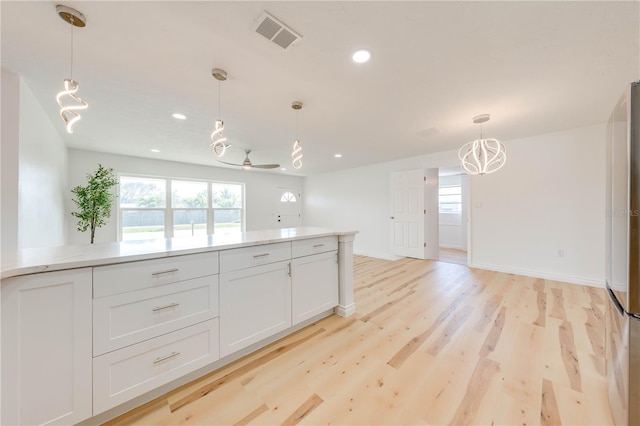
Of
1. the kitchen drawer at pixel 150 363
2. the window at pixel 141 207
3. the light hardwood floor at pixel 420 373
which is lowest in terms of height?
the light hardwood floor at pixel 420 373

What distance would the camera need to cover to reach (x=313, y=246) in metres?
2.29

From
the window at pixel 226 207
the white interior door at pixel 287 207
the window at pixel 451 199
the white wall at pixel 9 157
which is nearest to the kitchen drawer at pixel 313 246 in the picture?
the white wall at pixel 9 157

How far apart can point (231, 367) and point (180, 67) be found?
8.19 feet

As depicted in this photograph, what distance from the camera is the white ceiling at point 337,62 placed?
1.42 m

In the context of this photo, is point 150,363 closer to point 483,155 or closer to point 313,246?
point 313,246

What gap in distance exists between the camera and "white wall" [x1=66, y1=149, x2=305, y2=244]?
4484 millimetres

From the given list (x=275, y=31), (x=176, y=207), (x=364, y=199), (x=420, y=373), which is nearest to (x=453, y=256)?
(x=364, y=199)

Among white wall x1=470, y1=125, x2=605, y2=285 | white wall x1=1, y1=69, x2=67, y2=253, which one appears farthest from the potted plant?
white wall x1=470, y1=125, x2=605, y2=285

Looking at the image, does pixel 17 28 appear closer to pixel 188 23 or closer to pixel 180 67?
pixel 180 67

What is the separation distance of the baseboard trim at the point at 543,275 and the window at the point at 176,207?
608 cm

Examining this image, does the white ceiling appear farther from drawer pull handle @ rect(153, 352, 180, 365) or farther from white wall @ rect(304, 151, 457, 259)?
white wall @ rect(304, 151, 457, 259)

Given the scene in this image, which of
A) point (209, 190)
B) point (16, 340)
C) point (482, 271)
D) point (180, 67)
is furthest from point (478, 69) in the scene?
point (209, 190)

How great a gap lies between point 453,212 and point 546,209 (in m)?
3.09

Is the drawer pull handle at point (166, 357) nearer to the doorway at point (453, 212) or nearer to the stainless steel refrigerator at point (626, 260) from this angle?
the stainless steel refrigerator at point (626, 260)
